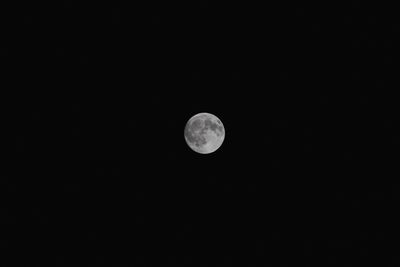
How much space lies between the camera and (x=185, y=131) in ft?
21.3

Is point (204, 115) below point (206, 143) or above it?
above

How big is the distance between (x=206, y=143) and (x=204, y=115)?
25.7 inches

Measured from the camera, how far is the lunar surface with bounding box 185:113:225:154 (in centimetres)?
630

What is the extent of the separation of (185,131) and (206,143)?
0.58 metres

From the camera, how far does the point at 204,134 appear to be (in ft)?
20.7

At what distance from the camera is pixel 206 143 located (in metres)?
→ 6.30

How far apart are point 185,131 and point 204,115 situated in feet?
1.85

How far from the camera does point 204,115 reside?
6.47m

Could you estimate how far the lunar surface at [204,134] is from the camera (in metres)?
6.30
